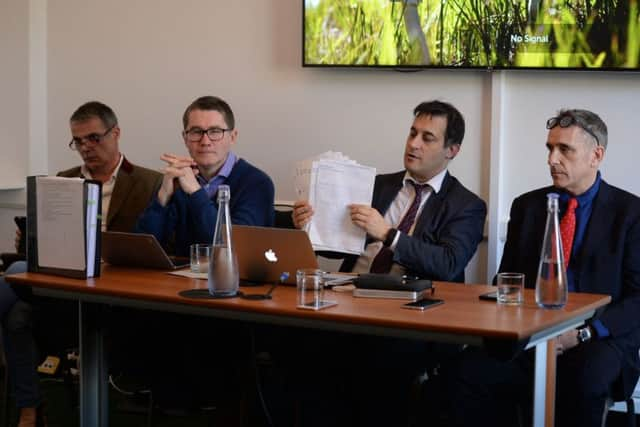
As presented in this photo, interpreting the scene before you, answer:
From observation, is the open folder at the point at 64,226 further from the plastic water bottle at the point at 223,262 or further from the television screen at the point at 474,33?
the television screen at the point at 474,33

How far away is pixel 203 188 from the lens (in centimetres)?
365

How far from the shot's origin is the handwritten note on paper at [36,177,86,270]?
2982 mm

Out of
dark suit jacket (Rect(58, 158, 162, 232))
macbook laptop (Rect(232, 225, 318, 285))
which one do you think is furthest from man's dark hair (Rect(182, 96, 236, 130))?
macbook laptop (Rect(232, 225, 318, 285))

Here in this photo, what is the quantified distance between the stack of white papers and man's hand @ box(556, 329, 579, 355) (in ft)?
2.45

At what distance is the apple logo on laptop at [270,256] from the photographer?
112 inches

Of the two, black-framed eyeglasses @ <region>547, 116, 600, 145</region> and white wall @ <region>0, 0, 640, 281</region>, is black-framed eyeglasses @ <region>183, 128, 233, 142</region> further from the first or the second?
black-framed eyeglasses @ <region>547, 116, 600, 145</region>

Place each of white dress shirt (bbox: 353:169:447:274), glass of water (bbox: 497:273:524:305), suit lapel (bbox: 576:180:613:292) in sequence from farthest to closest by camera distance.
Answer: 1. white dress shirt (bbox: 353:169:447:274)
2. suit lapel (bbox: 576:180:613:292)
3. glass of water (bbox: 497:273:524:305)

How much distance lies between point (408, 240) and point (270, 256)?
2.05ft

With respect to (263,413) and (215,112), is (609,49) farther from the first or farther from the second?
(263,413)

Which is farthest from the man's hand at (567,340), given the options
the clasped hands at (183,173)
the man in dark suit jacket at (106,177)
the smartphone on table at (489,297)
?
the man in dark suit jacket at (106,177)

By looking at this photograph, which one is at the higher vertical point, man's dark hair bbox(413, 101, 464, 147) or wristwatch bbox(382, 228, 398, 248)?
man's dark hair bbox(413, 101, 464, 147)

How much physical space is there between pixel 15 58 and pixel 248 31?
1390 mm

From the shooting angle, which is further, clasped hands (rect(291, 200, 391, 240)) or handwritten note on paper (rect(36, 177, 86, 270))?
clasped hands (rect(291, 200, 391, 240))

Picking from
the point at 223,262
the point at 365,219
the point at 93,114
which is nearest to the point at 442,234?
the point at 365,219
